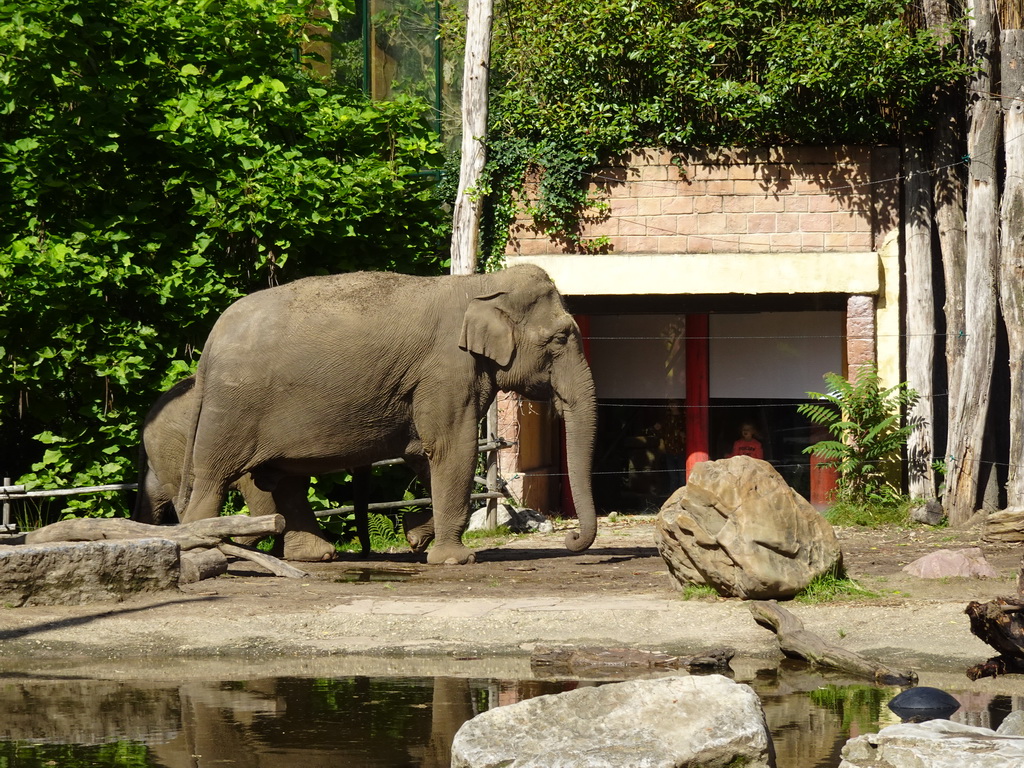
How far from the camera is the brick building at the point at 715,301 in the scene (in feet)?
52.7

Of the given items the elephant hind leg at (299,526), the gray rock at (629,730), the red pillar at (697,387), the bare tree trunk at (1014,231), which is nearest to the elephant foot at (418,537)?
the elephant hind leg at (299,526)

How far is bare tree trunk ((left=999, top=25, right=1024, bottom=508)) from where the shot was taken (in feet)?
47.9

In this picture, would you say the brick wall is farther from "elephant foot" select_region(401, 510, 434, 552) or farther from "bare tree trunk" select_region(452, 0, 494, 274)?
"elephant foot" select_region(401, 510, 434, 552)

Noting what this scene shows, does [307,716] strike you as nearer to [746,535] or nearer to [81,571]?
[81,571]

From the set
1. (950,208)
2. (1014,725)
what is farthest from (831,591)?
(950,208)

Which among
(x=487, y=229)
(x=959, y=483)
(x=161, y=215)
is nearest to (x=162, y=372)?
(x=161, y=215)

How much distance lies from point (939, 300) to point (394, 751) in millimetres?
12153

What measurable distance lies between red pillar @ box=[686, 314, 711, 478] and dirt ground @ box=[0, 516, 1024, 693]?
724 centimetres

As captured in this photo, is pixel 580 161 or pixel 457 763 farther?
pixel 580 161

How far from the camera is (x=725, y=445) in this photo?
57.8 ft

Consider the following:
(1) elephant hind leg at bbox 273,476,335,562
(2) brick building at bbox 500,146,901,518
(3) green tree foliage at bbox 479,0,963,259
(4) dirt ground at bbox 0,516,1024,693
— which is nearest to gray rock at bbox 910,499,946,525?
(2) brick building at bbox 500,146,901,518

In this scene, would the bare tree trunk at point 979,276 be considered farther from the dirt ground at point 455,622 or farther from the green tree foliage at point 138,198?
the green tree foliage at point 138,198

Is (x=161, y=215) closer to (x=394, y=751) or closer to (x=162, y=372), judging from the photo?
(x=162, y=372)

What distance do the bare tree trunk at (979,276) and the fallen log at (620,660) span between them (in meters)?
8.30
